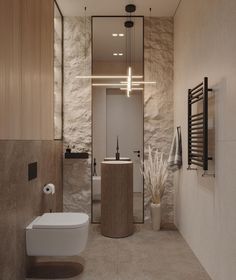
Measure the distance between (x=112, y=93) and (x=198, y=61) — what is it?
1.52m

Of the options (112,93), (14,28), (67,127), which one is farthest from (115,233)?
(14,28)

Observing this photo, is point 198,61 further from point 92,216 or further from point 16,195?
point 92,216

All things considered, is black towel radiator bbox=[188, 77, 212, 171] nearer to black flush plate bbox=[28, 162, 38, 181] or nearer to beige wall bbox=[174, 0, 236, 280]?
beige wall bbox=[174, 0, 236, 280]

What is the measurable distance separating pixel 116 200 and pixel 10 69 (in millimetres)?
2124

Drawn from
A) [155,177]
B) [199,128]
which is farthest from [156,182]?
[199,128]

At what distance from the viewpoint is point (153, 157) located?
164 inches

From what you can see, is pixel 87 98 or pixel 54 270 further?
pixel 87 98

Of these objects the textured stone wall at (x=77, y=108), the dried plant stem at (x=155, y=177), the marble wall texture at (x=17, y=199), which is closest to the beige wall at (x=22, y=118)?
the marble wall texture at (x=17, y=199)

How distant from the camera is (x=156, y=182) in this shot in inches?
153

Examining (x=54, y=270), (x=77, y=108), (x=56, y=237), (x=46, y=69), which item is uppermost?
(x=46, y=69)

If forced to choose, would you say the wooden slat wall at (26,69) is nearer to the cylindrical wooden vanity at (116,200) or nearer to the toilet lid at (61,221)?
the toilet lid at (61,221)

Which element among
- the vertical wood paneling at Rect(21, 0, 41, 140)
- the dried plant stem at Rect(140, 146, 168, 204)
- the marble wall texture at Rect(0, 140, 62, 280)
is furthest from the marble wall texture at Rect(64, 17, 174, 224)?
the vertical wood paneling at Rect(21, 0, 41, 140)

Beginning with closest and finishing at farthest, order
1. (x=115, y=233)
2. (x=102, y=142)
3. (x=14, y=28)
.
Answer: (x=14, y=28), (x=115, y=233), (x=102, y=142)

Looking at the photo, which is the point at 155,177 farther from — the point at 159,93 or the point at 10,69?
the point at 10,69
